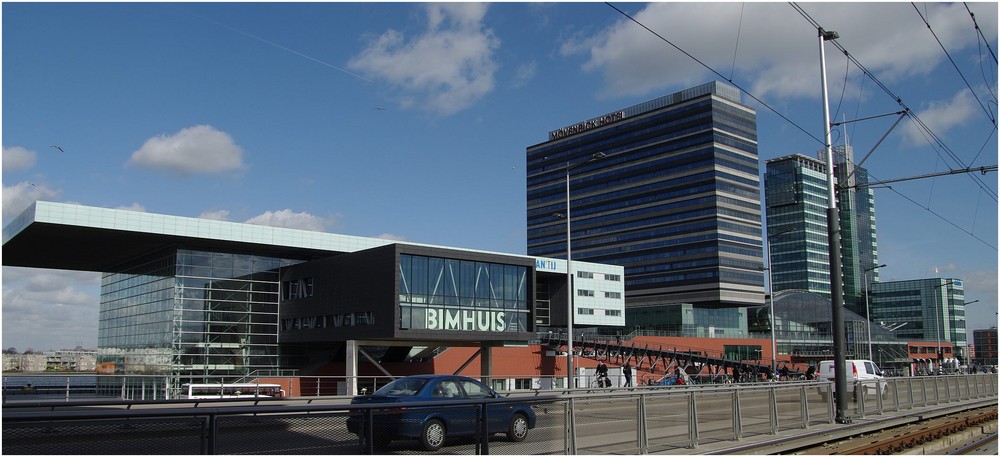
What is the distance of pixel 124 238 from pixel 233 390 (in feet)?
44.3

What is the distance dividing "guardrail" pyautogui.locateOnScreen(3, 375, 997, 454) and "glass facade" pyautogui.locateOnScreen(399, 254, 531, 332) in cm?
2363

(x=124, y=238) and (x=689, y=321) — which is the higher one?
(x=124, y=238)

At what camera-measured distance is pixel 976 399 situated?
31.0 m

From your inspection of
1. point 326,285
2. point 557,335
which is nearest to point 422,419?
point 326,285

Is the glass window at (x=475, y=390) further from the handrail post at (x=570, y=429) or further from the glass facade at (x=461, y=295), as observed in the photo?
the glass facade at (x=461, y=295)

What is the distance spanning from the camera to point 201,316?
47.6m

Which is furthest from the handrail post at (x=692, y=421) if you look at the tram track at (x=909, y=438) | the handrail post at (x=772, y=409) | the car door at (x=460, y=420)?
the car door at (x=460, y=420)

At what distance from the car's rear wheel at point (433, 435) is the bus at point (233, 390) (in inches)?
1048

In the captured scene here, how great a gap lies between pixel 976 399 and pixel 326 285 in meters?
33.3

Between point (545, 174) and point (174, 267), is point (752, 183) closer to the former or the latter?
point (545, 174)

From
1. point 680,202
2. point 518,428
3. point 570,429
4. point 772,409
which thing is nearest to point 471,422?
point 518,428

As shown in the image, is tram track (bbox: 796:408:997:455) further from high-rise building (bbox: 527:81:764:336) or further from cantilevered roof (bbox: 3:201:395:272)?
high-rise building (bbox: 527:81:764:336)

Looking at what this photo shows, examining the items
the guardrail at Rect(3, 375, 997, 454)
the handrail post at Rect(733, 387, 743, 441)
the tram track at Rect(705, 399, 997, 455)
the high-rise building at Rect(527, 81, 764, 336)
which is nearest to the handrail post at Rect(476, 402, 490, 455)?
the guardrail at Rect(3, 375, 997, 454)

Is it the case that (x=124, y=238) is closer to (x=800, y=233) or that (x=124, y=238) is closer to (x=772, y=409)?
(x=772, y=409)
